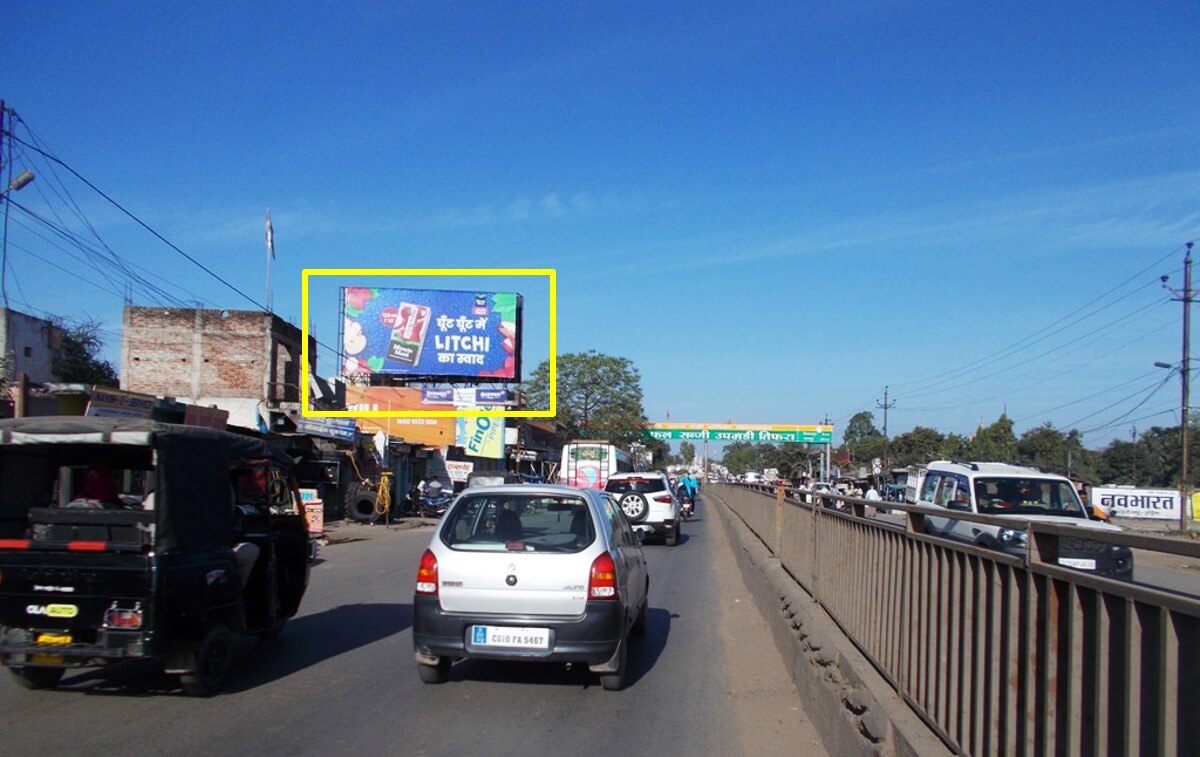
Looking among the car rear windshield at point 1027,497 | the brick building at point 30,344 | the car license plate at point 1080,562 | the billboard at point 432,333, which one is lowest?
the car rear windshield at point 1027,497

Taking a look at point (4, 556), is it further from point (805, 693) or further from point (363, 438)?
point (363, 438)

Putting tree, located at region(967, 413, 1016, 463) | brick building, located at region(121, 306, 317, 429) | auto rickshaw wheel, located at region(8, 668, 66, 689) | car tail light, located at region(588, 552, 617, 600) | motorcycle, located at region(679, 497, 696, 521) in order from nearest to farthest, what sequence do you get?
auto rickshaw wheel, located at region(8, 668, 66, 689), car tail light, located at region(588, 552, 617, 600), brick building, located at region(121, 306, 317, 429), motorcycle, located at region(679, 497, 696, 521), tree, located at region(967, 413, 1016, 463)

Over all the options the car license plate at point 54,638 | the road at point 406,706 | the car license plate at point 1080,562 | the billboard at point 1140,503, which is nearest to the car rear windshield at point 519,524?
the road at point 406,706

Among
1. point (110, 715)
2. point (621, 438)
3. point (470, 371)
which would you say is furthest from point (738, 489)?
point (621, 438)

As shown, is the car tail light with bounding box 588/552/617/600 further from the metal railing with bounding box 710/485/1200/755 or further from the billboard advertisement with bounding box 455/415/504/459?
the billboard advertisement with bounding box 455/415/504/459

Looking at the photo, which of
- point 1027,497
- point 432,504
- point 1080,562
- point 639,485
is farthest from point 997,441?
point 1080,562

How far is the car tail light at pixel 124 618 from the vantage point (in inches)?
264

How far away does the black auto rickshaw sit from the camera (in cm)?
672

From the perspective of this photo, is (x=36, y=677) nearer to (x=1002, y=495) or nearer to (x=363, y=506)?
(x=1002, y=495)

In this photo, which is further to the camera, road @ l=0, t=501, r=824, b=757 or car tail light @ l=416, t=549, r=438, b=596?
car tail light @ l=416, t=549, r=438, b=596

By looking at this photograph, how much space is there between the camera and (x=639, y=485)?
23.9 meters

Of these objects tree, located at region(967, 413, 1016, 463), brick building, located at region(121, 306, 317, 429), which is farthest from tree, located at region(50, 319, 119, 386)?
tree, located at region(967, 413, 1016, 463)

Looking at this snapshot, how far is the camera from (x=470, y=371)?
37.3 metres

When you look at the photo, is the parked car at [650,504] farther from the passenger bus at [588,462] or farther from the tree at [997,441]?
the tree at [997,441]
